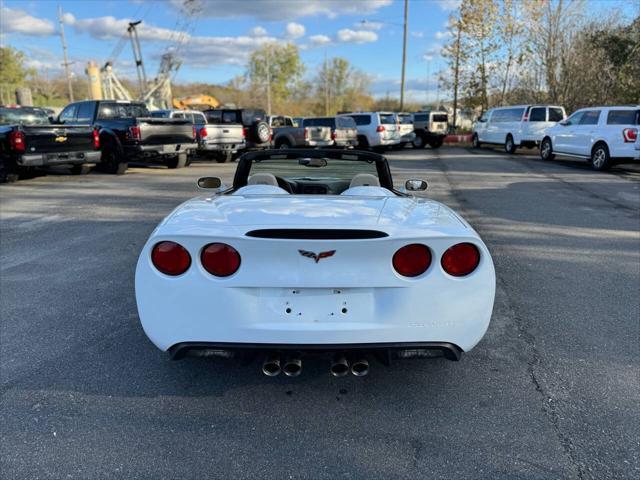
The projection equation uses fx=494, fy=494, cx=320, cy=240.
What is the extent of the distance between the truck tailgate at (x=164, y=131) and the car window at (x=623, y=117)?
12.2 m

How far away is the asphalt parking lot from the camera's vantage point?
7.63 feet

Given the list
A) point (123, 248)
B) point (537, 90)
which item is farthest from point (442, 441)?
point (537, 90)

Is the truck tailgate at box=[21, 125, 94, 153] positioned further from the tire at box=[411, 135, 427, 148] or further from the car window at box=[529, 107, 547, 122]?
the tire at box=[411, 135, 427, 148]

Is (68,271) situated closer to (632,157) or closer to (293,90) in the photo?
(632,157)

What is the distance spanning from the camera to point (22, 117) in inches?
566

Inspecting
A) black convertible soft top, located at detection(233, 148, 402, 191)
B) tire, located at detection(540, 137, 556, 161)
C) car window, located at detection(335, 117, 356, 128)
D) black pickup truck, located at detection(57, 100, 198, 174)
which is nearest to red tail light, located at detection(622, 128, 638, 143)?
tire, located at detection(540, 137, 556, 161)

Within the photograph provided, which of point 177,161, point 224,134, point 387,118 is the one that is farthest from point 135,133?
point 387,118

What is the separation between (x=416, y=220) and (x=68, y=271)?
411 cm

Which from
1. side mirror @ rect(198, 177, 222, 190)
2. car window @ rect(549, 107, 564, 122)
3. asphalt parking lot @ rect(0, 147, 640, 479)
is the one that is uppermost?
car window @ rect(549, 107, 564, 122)

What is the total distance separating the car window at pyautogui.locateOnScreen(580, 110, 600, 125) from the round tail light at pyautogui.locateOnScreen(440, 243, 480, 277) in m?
14.3

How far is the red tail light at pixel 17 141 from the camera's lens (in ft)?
37.2

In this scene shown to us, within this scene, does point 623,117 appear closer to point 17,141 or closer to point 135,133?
point 135,133

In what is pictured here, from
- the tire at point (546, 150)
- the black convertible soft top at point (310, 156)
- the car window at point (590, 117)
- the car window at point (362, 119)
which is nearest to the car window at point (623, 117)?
the car window at point (590, 117)

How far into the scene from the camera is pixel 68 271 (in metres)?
5.24
